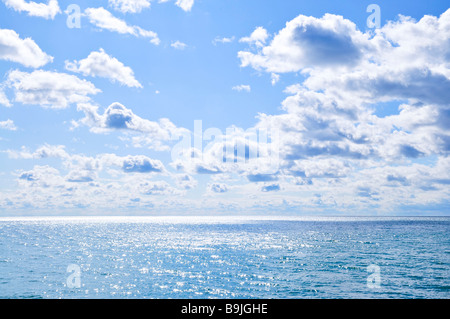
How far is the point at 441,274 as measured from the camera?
43.9 m

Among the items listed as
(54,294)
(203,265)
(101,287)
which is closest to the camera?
(54,294)

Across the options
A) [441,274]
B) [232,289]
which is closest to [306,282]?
[232,289]
